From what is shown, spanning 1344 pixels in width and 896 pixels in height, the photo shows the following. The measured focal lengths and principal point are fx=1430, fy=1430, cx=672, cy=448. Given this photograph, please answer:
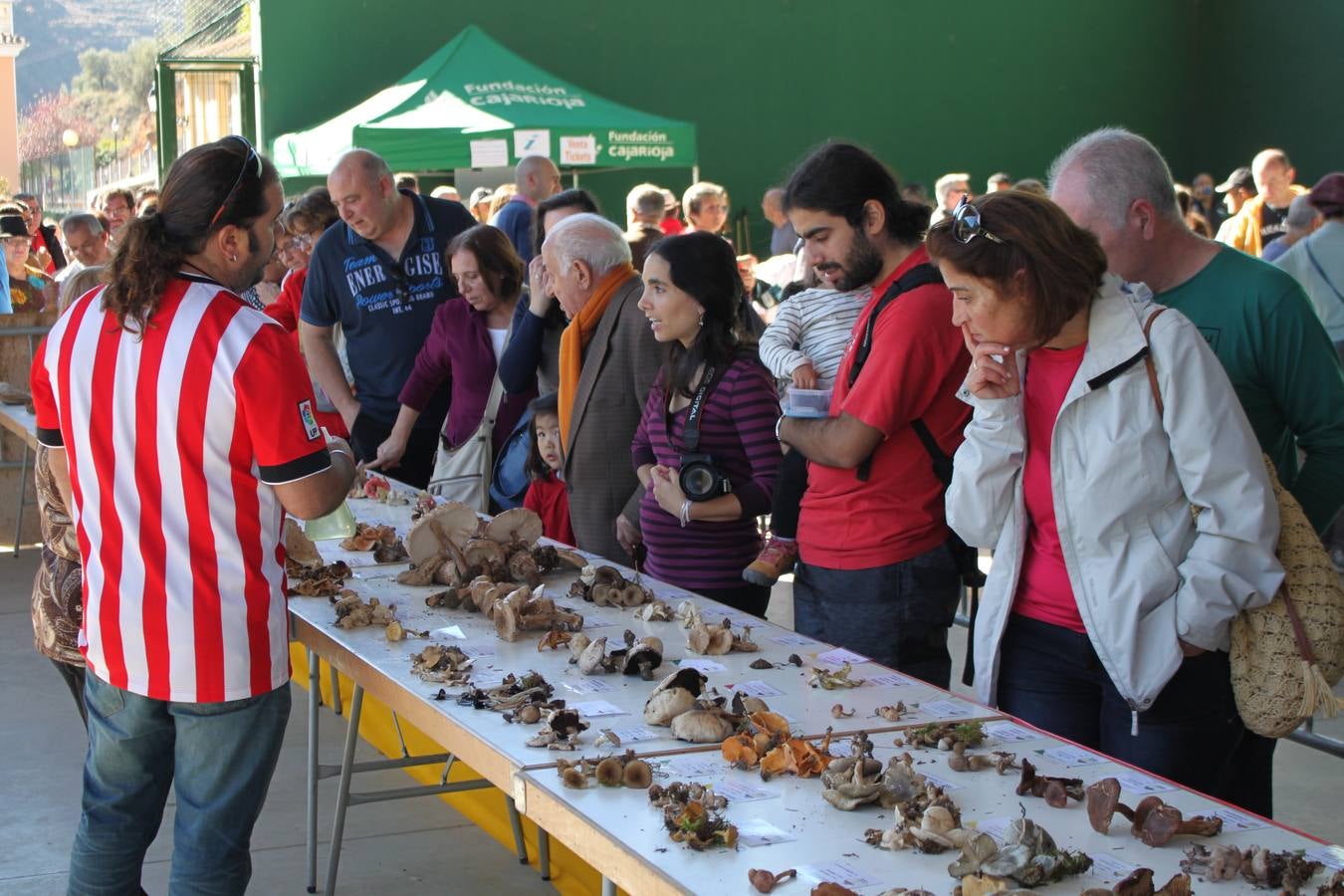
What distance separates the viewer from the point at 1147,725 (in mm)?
2184

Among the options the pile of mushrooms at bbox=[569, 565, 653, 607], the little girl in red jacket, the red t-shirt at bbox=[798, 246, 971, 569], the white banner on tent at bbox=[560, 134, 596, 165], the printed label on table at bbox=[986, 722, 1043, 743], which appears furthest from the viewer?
the white banner on tent at bbox=[560, 134, 596, 165]

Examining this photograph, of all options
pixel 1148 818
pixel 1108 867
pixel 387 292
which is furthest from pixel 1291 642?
pixel 387 292

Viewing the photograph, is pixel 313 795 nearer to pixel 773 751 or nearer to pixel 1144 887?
pixel 773 751

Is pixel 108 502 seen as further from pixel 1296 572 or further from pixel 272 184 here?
pixel 1296 572

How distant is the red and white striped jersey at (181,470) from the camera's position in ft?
7.14

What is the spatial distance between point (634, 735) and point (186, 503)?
2.58ft

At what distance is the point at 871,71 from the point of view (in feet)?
52.4

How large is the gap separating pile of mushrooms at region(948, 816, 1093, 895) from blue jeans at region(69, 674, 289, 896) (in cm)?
123

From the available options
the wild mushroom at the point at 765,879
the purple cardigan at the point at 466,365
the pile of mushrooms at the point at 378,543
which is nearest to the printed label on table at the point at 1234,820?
the wild mushroom at the point at 765,879

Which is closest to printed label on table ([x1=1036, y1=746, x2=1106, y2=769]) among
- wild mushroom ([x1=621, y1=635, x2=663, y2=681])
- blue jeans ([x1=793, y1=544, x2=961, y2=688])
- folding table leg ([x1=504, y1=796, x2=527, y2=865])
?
wild mushroom ([x1=621, y1=635, x2=663, y2=681])

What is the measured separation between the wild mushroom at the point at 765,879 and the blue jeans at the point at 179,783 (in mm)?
1074

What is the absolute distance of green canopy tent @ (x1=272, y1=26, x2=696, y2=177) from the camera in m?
10.7

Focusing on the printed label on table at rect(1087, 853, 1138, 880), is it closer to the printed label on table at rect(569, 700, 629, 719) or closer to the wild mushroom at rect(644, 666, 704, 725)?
the wild mushroom at rect(644, 666, 704, 725)

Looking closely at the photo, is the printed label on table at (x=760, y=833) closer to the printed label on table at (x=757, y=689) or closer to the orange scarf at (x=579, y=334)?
the printed label on table at (x=757, y=689)
